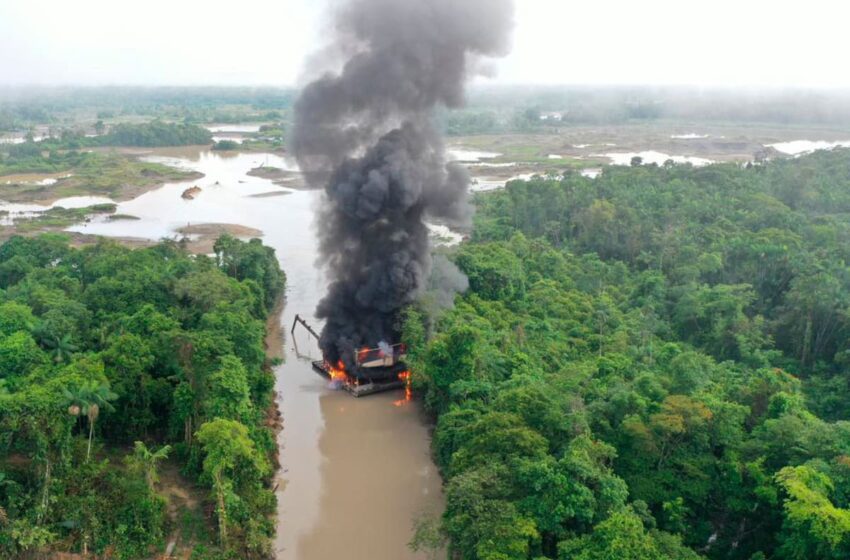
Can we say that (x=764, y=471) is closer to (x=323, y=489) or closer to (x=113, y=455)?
(x=323, y=489)

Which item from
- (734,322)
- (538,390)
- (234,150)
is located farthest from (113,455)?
(234,150)

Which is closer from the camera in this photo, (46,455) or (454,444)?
(46,455)

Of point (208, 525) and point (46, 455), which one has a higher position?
point (46, 455)

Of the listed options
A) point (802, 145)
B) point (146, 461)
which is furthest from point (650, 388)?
point (802, 145)

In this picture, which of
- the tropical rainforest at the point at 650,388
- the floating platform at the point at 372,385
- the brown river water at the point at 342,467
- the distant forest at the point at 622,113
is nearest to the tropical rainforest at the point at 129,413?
the brown river water at the point at 342,467

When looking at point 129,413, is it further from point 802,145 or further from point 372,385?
point 802,145

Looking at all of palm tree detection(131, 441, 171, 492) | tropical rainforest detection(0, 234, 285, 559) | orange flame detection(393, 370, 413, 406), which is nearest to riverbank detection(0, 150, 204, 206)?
tropical rainforest detection(0, 234, 285, 559)

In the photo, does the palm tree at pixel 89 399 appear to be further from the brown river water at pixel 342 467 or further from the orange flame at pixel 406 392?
the orange flame at pixel 406 392
